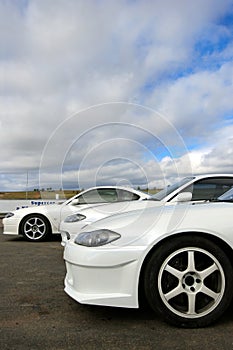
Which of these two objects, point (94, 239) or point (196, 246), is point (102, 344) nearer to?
point (94, 239)

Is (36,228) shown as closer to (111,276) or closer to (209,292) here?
(111,276)

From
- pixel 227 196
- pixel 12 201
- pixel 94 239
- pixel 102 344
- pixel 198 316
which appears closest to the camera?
pixel 102 344

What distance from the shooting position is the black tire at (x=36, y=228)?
825cm

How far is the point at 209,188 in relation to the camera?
567cm

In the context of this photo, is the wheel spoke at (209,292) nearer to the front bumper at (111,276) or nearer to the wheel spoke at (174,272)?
the wheel spoke at (174,272)

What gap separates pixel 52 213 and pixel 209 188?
404 cm

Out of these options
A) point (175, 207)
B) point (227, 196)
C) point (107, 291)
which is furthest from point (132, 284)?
point (227, 196)

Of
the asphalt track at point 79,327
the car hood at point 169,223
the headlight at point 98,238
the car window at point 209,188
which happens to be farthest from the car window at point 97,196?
the headlight at point 98,238

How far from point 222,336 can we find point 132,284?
0.78m

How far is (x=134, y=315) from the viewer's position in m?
3.07

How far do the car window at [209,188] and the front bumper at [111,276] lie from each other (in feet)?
9.02

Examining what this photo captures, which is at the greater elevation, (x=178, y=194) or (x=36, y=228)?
(x=178, y=194)

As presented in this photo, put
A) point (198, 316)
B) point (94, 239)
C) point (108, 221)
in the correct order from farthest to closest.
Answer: point (108, 221) < point (94, 239) < point (198, 316)

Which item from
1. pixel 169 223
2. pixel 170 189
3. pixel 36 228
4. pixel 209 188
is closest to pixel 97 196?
pixel 36 228
